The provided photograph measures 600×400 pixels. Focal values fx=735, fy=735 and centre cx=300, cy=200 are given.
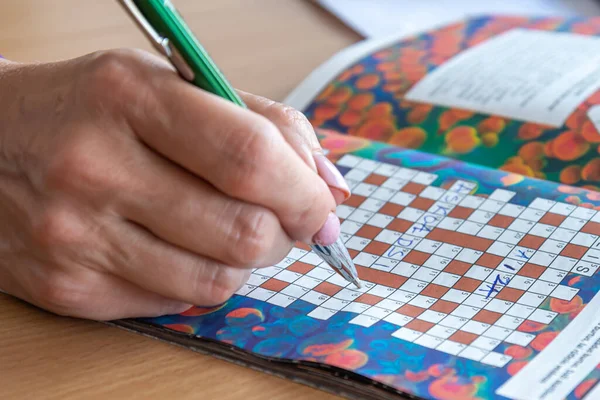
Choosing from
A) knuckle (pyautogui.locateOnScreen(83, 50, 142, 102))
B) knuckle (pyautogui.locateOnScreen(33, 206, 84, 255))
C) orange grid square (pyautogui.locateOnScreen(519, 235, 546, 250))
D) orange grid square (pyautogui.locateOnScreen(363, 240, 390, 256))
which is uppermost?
knuckle (pyautogui.locateOnScreen(83, 50, 142, 102))

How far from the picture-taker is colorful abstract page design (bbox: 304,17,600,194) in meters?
0.81

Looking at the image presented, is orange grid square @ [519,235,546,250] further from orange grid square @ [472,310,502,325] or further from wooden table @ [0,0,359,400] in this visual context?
wooden table @ [0,0,359,400]

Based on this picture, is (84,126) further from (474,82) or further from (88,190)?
(474,82)

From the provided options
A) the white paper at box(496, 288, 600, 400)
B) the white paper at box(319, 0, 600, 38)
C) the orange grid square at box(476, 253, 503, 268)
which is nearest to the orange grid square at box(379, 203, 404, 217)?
the orange grid square at box(476, 253, 503, 268)

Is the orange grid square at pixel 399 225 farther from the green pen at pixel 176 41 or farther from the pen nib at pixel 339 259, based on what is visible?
the green pen at pixel 176 41

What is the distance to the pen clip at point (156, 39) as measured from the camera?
0.46 m

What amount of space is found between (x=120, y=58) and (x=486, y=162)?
470mm

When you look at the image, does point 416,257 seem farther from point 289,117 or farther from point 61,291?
point 61,291

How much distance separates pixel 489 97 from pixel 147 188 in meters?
0.54

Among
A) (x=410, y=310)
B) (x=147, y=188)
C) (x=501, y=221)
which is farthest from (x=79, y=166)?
(x=501, y=221)

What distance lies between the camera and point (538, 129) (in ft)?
2.73

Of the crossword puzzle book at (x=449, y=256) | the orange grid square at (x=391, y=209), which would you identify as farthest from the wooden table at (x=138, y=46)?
the orange grid square at (x=391, y=209)

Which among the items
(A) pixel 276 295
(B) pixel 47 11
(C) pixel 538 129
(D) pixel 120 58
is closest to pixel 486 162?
(C) pixel 538 129

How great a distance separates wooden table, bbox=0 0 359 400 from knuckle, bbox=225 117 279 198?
0.13 meters
